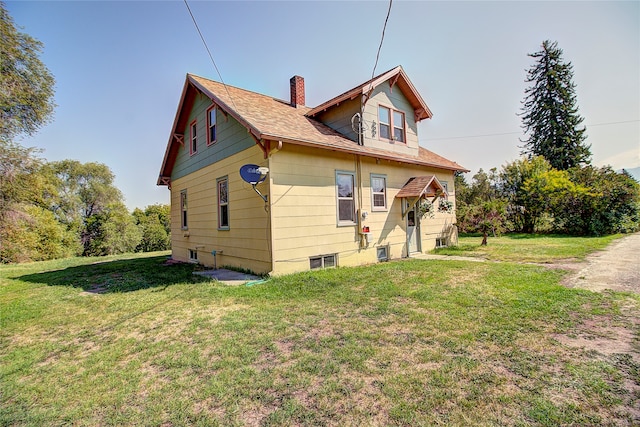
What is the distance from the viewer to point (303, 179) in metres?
7.81

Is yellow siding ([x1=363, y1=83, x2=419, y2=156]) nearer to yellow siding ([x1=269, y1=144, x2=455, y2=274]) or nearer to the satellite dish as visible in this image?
yellow siding ([x1=269, y1=144, x2=455, y2=274])

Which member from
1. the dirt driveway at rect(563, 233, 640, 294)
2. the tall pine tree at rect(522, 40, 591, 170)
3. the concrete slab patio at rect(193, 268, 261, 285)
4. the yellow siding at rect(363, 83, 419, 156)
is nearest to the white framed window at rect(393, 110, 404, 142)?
the yellow siding at rect(363, 83, 419, 156)

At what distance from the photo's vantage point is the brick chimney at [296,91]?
37.2 ft

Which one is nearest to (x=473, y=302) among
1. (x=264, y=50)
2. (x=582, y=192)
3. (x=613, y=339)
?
(x=613, y=339)

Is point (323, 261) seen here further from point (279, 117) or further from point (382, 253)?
point (279, 117)

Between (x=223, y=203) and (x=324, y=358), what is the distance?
7.27m

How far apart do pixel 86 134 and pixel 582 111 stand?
38235mm

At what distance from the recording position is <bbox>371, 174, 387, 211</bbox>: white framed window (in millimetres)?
9553

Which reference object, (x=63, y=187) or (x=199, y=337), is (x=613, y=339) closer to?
(x=199, y=337)

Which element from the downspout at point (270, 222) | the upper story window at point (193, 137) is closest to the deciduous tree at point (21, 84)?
the upper story window at point (193, 137)

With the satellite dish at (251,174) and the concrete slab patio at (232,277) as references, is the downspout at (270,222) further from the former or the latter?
the concrete slab patio at (232,277)

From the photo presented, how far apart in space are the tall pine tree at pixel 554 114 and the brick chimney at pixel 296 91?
26.4 metres

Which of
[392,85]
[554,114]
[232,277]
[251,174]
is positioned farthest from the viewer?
[554,114]

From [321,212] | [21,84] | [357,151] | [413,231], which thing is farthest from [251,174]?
[21,84]
